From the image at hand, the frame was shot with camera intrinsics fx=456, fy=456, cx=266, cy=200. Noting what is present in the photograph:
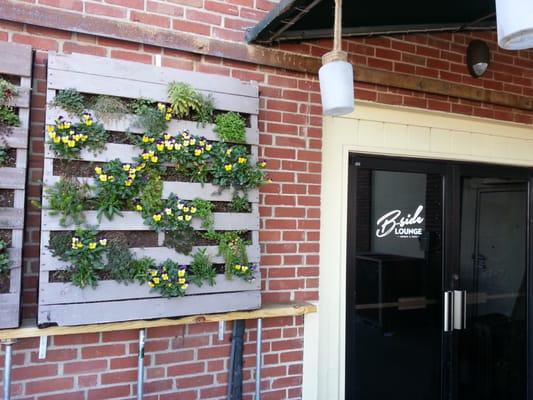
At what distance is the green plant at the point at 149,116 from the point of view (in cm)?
225

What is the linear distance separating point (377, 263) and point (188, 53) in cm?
190

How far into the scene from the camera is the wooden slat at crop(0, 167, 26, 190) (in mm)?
2014

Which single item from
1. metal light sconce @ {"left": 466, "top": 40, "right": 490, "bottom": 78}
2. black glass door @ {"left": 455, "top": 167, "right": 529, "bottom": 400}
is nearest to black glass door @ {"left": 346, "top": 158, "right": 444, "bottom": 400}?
black glass door @ {"left": 455, "top": 167, "right": 529, "bottom": 400}

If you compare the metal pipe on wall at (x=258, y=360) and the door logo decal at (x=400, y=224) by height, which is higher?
the door logo decal at (x=400, y=224)

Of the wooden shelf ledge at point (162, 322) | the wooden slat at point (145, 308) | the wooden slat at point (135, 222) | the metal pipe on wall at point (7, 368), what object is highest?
the wooden slat at point (135, 222)

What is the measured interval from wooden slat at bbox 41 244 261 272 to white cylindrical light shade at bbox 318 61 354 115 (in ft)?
2.90

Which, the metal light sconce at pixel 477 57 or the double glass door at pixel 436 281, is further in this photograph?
the metal light sconce at pixel 477 57

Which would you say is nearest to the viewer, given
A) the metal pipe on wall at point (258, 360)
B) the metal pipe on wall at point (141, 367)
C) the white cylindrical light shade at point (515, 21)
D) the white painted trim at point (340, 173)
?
the white cylindrical light shade at point (515, 21)

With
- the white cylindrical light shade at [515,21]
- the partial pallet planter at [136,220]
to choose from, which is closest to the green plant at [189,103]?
the partial pallet planter at [136,220]

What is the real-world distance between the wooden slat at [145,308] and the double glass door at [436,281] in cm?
100

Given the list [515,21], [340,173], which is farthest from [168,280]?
[515,21]

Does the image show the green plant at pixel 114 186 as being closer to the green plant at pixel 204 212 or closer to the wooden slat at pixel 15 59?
the green plant at pixel 204 212

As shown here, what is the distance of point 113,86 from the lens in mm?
2227

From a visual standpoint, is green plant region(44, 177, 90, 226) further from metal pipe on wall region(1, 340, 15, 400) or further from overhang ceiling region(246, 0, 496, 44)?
overhang ceiling region(246, 0, 496, 44)
